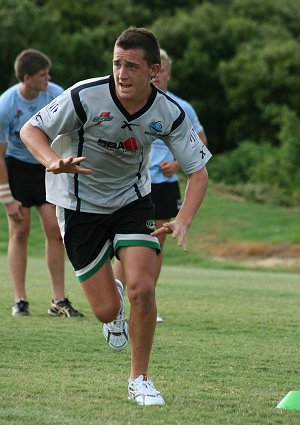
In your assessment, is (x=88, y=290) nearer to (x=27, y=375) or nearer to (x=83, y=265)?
(x=83, y=265)

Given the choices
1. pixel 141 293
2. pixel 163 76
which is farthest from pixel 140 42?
pixel 163 76

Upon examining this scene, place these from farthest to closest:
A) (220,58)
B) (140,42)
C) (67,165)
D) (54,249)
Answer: (220,58) → (54,249) → (140,42) → (67,165)

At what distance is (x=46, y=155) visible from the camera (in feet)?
19.0

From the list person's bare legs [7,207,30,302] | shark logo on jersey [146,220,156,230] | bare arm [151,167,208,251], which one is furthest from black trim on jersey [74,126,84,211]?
person's bare legs [7,207,30,302]

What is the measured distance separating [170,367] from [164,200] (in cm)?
324

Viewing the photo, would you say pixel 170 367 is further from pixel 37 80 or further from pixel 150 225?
pixel 37 80

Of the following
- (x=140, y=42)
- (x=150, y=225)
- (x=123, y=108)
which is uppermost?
(x=140, y=42)

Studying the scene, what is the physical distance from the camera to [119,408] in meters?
5.56

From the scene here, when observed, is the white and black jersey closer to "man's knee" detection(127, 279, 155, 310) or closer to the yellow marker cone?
"man's knee" detection(127, 279, 155, 310)

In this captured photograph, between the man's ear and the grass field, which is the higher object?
the man's ear

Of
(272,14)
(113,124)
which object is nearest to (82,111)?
(113,124)

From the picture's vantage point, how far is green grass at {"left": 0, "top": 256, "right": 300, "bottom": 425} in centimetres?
541

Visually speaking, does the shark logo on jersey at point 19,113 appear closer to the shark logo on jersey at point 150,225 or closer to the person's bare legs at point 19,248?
the person's bare legs at point 19,248

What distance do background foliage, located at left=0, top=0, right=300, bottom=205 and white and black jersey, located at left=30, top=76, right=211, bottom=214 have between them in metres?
24.6
